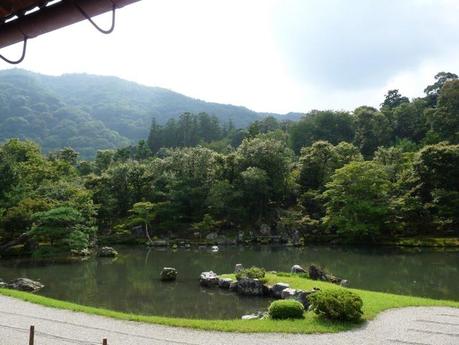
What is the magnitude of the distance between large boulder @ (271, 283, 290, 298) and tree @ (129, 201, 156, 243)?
73.9ft

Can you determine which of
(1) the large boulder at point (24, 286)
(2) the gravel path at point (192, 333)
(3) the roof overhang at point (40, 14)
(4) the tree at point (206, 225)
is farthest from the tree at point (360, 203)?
(3) the roof overhang at point (40, 14)

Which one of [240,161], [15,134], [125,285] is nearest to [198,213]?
[240,161]

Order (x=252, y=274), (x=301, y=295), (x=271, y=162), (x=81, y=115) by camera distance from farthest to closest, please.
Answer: (x=81, y=115) < (x=271, y=162) < (x=252, y=274) < (x=301, y=295)

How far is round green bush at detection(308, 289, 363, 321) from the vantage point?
10.7 m

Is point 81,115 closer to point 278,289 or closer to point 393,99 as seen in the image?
point 393,99

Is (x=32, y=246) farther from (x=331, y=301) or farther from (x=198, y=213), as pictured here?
(x=331, y=301)

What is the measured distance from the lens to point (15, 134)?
413 ft

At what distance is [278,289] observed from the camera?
1653 centimetres

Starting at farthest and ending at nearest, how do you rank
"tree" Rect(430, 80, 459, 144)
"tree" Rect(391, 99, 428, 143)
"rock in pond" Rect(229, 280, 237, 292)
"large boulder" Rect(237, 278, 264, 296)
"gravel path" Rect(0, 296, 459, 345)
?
"tree" Rect(391, 99, 428, 143)
"tree" Rect(430, 80, 459, 144)
"rock in pond" Rect(229, 280, 237, 292)
"large boulder" Rect(237, 278, 264, 296)
"gravel path" Rect(0, 296, 459, 345)

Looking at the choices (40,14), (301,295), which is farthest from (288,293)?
(40,14)

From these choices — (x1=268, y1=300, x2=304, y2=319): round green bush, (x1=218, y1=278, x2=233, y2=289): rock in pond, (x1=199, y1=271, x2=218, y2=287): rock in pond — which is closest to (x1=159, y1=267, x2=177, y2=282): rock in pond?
(x1=199, y1=271, x2=218, y2=287): rock in pond

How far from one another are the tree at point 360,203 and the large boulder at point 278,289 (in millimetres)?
18017

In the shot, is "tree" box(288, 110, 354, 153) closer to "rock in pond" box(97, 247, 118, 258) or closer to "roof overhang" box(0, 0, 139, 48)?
"rock in pond" box(97, 247, 118, 258)

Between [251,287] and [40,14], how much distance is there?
581 inches
